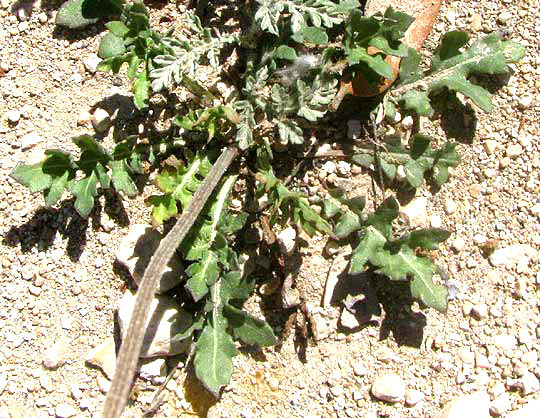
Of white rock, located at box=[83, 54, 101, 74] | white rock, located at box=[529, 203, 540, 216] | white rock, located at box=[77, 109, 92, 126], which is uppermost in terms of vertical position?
white rock, located at box=[83, 54, 101, 74]

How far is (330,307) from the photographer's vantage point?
13.5 feet

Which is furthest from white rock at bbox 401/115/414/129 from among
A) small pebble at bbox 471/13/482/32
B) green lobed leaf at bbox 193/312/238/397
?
green lobed leaf at bbox 193/312/238/397

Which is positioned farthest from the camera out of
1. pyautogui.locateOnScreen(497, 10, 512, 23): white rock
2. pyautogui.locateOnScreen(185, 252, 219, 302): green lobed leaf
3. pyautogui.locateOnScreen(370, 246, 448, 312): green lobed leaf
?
pyautogui.locateOnScreen(497, 10, 512, 23): white rock

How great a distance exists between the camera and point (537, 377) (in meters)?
3.98

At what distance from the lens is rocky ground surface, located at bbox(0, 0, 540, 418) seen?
4.04 m

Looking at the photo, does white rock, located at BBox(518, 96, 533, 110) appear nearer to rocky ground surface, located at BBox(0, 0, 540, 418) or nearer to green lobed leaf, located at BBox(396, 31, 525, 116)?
rocky ground surface, located at BBox(0, 0, 540, 418)

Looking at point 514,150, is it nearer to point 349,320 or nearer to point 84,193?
point 349,320

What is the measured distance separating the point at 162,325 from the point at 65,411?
2.38ft

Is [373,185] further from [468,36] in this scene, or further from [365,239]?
[468,36]

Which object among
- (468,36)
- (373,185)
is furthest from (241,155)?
(468,36)

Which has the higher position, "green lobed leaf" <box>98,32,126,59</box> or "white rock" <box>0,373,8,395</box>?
"green lobed leaf" <box>98,32,126,59</box>

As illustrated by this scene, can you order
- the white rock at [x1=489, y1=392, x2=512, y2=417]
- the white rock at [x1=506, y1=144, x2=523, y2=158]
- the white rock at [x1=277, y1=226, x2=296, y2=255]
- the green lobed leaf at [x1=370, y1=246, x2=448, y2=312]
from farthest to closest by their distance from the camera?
the white rock at [x1=506, y1=144, x2=523, y2=158]
the white rock at [x1=277, y1=226, x2=296, y2=255]
the white rock at [x1=489, y1=392, x2=512, y2=417]
the green lobed leaf at [x1=370, y1=246, x2=448, y2=312]

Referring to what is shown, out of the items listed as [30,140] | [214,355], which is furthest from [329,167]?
[30,140]

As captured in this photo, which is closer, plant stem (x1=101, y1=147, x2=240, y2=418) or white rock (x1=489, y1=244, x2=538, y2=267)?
plant stem (x1=101, y1=147, x2=240, y2=418)
